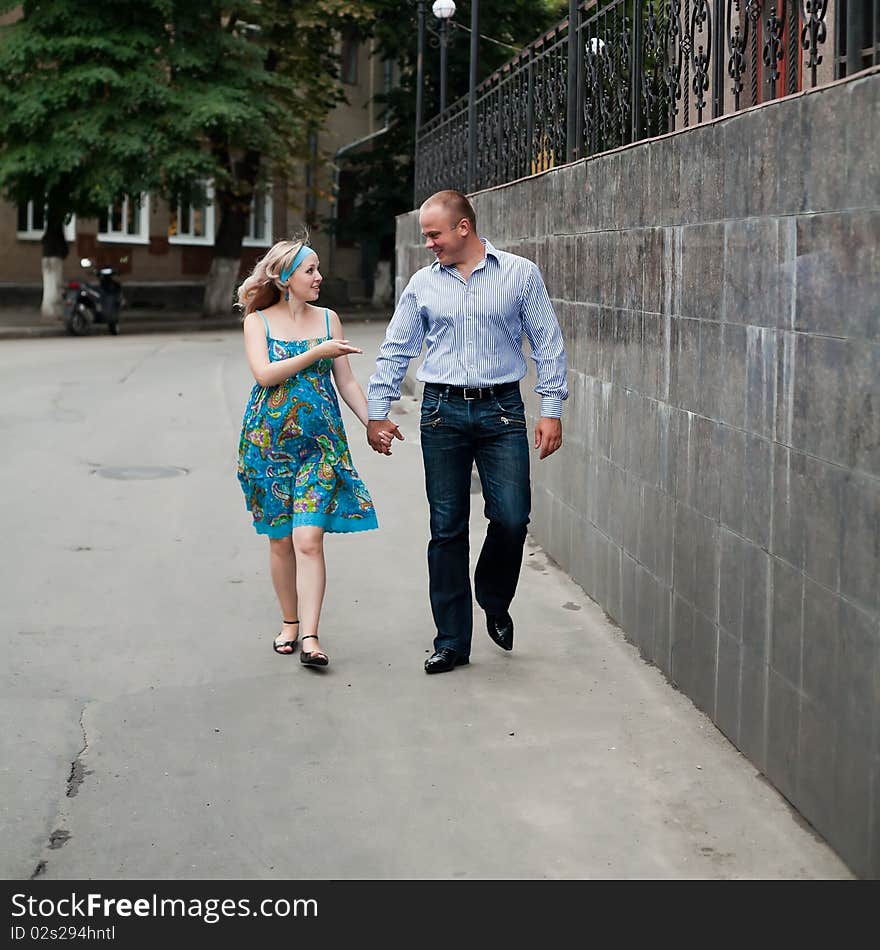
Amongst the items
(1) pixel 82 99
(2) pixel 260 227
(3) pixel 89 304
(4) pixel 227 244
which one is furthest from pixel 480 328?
(2) pixel 260 227

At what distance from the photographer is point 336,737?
18.7ft

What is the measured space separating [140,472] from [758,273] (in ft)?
26.8

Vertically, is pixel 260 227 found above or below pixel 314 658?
above

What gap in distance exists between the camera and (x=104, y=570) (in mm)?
8758

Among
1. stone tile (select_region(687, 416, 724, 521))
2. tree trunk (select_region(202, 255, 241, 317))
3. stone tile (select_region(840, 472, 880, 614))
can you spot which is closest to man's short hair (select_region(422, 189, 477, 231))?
stone tile (select_region(687, 416, 724, 521))

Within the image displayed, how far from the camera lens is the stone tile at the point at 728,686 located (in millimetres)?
5465

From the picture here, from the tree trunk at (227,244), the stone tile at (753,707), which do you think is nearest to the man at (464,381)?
the stone tile at (753,707)

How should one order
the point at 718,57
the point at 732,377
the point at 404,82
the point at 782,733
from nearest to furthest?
the point at 782,733 → the point at 732,377 → the point at 718,57 → the point at 404,82

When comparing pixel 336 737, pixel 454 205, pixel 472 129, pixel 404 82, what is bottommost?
pixel 336 737

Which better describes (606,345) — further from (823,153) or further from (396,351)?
(823,153)

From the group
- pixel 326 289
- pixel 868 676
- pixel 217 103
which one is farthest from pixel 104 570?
pixel 326 289

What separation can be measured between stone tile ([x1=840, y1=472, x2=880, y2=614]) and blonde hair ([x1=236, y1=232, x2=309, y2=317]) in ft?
9.89

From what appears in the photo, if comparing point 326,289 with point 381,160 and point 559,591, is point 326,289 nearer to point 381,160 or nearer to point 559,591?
point 381,160

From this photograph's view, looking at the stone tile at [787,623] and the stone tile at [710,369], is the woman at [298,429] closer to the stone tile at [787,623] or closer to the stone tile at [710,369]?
the stone tile at [710,369]
